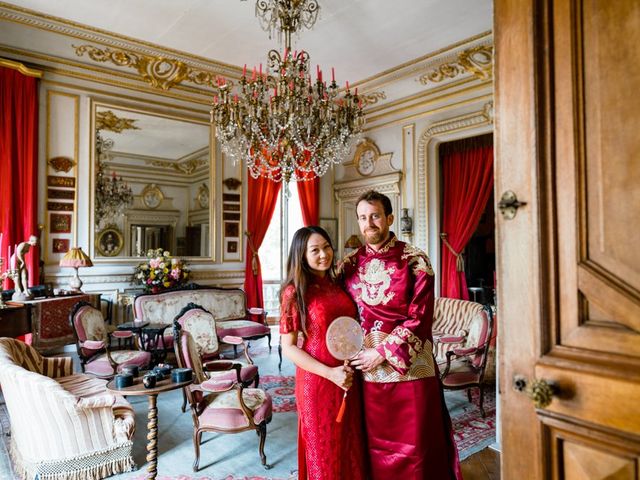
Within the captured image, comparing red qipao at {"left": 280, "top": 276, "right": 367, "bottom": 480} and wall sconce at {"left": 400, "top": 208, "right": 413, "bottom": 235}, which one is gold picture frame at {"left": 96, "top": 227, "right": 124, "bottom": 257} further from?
red qipao at {"left": 280, "top": 276, "right": 367, "bottom": 480}

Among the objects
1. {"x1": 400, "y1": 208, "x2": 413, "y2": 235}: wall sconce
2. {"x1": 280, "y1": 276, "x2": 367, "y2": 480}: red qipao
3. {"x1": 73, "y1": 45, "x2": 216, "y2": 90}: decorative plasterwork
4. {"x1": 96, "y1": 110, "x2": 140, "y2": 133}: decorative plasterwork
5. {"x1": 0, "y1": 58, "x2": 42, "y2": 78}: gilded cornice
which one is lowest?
{"x1": 280, "y1": 276, "x2": 367, "y2": 480}: red qipao

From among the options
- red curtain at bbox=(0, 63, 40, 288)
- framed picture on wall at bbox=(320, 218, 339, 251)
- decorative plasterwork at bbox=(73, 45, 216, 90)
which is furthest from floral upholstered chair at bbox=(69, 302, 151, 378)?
framed picture on wall at bbox=(320, 218, 339, 251)

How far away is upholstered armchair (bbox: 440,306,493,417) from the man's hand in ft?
6.82

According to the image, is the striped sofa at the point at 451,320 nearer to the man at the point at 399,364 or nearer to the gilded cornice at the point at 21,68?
the man at the point at 399,364

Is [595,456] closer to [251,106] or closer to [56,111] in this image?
[251,106]

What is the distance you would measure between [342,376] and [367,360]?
0.15 meters

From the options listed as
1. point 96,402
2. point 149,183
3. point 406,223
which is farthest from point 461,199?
point 96,402

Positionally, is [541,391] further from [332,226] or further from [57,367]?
[332,226]

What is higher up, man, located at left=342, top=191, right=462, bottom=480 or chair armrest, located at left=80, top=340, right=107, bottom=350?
man, located at left=342, top=191, right=462, bottom=480

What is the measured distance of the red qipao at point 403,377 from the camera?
178 centimetres

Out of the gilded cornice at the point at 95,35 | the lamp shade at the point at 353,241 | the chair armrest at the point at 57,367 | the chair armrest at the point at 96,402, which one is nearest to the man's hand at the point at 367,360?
the chair armrest at the point at 96,402

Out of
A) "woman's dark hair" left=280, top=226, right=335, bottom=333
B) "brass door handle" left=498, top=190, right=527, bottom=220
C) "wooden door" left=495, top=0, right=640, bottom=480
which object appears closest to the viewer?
"wooden door" left=495, top=0, right=640, bottom=480

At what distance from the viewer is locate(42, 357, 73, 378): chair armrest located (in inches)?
140

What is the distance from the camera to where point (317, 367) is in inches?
68.1
